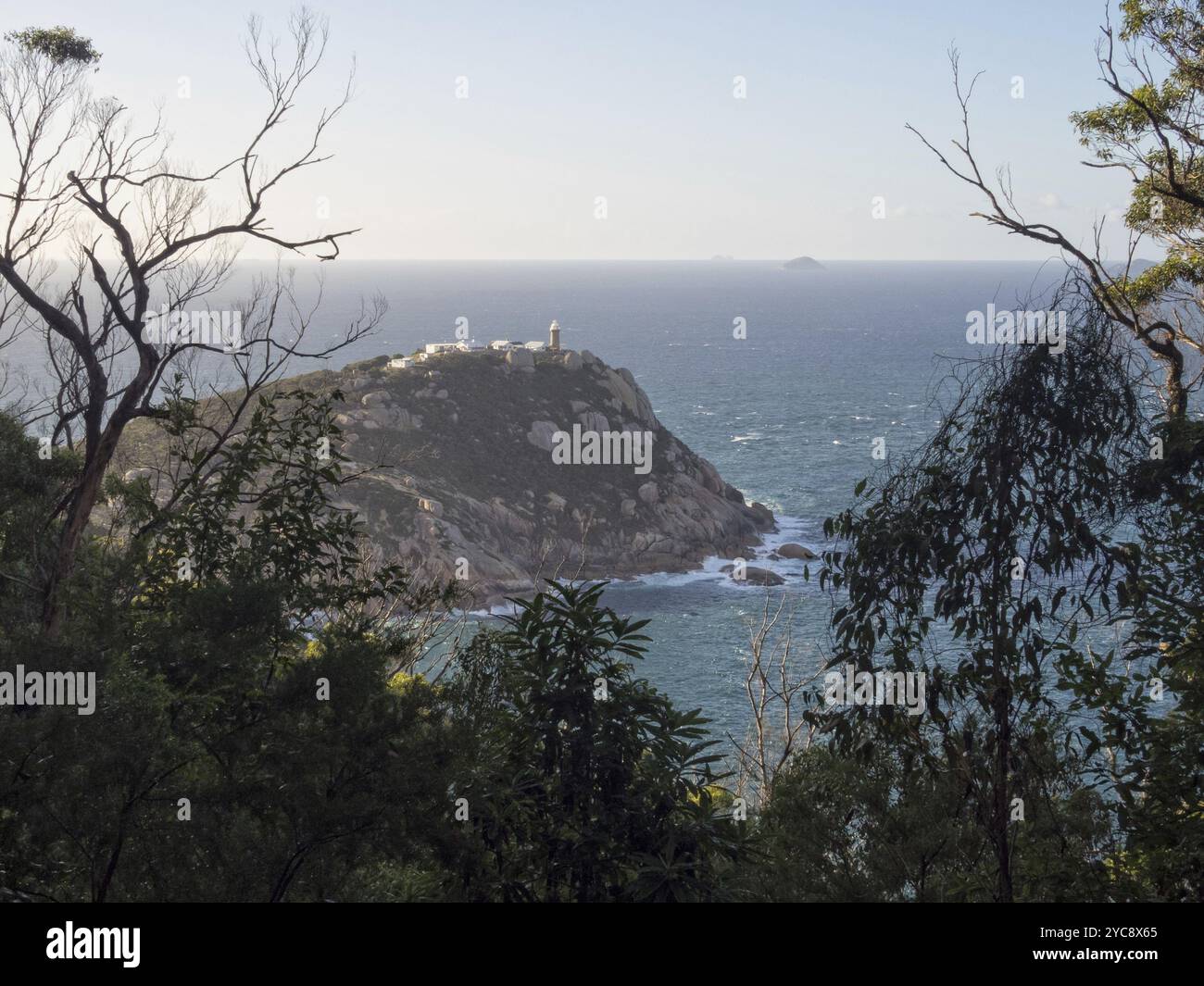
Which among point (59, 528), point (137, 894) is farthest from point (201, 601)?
point (59, 528)

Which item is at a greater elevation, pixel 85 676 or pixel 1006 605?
pixel 1006 605

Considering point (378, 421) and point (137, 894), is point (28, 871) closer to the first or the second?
point (137, 894)

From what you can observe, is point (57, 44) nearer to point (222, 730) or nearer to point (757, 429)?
point (222, 730)

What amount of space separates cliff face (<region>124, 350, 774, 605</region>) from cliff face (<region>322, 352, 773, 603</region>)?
4.5 inches

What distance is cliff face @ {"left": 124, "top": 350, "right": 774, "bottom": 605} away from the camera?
212 ft

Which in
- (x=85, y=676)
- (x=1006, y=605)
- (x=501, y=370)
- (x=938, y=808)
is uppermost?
(x=501, y=370)

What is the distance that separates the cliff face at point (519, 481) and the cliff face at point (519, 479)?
0.11 metres

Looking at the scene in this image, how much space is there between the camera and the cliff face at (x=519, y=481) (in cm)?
6475

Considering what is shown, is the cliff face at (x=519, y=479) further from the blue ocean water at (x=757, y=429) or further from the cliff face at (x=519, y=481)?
the blue ocean water at (x=757, y=429)

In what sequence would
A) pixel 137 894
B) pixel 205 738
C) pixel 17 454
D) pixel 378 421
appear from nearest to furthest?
1. pixel 137 894
2. pixel 205 738
3. pixel 17 454
4. pixel 378 421

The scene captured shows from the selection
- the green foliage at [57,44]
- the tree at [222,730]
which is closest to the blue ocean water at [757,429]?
the tree at [222,730]

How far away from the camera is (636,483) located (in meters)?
78.9
